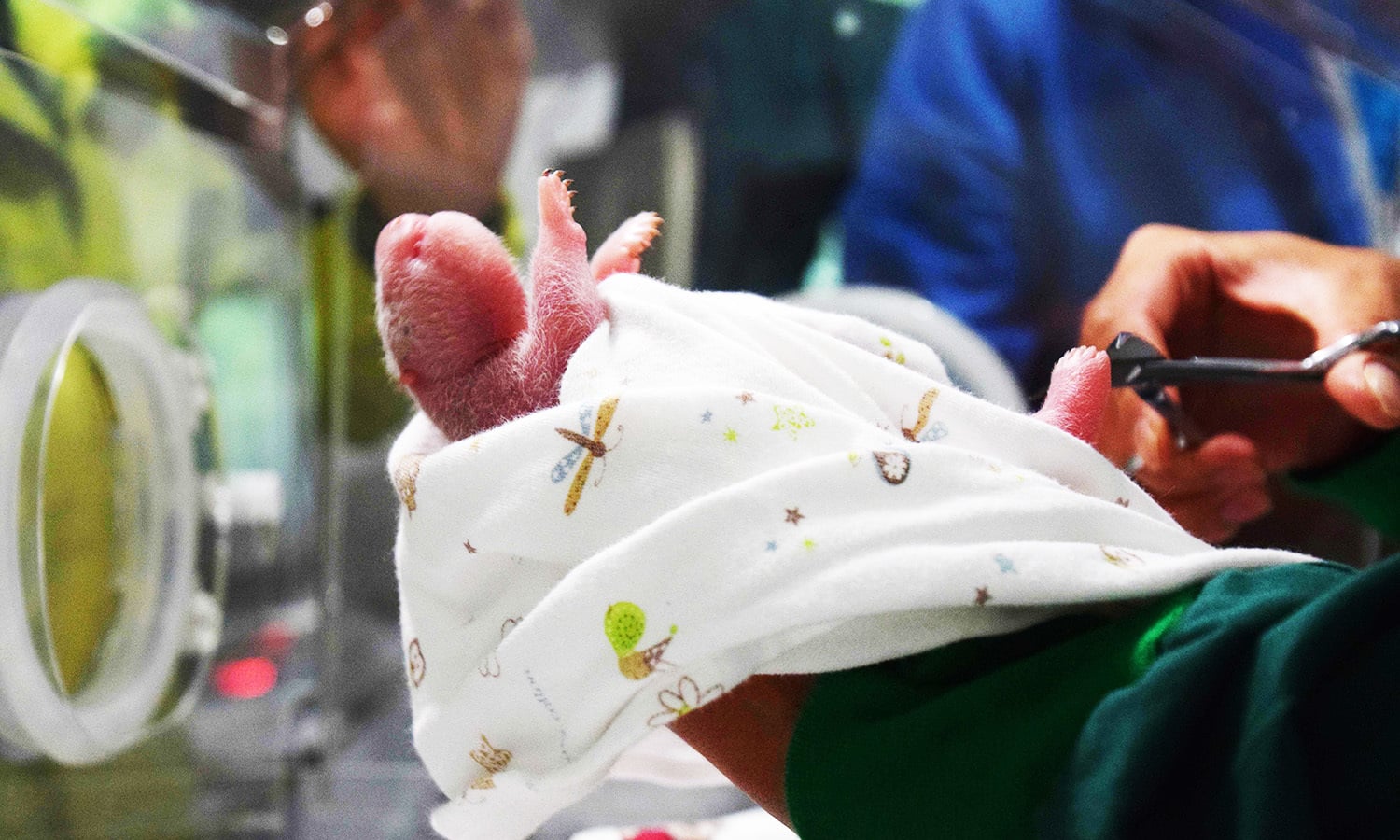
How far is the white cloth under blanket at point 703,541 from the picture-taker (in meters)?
0.34

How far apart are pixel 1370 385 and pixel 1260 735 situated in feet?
0.98

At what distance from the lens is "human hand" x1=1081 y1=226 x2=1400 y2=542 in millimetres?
502

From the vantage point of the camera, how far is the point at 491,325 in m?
0.44

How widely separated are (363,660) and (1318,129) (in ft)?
3.61

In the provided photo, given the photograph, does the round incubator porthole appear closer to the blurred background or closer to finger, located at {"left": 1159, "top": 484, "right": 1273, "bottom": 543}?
the blurred background

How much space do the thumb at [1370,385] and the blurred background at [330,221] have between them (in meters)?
0.15

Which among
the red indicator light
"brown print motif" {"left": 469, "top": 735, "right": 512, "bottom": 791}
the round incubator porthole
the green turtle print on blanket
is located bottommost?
the red indicator light

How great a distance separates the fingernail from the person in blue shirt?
414 millimetres

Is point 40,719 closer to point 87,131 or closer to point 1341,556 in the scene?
point 87,131

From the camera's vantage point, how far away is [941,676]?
351mm

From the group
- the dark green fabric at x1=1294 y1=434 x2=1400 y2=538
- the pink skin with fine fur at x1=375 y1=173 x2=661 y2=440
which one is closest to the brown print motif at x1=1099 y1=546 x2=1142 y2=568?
the pink skin with fine fur at x1=375 y1=173 x2=661 y2=440

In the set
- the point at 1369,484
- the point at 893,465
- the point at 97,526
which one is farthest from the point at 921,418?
the point at 97,526

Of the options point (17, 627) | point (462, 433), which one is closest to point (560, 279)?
point (462, 433)

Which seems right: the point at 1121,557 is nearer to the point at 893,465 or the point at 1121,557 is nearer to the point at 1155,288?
the point at 893,465
